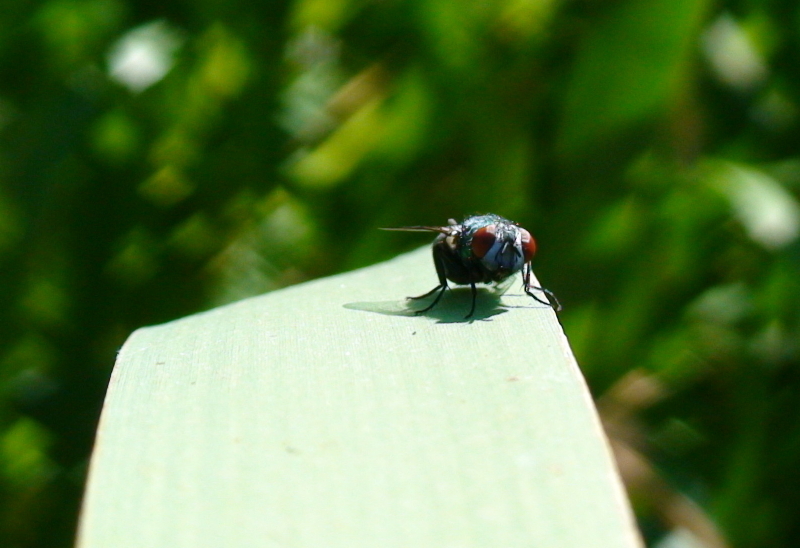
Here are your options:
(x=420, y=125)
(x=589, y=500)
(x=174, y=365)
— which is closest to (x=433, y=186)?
(x=420, y=125)

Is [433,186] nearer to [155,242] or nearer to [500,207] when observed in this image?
[500,207]

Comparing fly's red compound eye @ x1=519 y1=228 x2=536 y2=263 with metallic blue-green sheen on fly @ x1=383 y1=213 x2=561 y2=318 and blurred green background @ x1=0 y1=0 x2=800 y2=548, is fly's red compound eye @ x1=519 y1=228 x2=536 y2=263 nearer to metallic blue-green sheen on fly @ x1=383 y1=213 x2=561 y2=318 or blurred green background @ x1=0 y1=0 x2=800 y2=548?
metallic blue-green sheen on fly @ x1=383 y1=213 x2=561 y2=318

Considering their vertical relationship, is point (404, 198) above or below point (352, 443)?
below

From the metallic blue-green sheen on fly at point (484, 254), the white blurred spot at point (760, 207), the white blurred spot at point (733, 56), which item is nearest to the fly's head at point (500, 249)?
the metallic blue-green sheen on fly at point (484, 254)

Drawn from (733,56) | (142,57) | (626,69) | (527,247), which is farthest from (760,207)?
(142,57)

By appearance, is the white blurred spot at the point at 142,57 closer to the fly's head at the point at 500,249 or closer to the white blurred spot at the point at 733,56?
the fly's head at the point at 500,249

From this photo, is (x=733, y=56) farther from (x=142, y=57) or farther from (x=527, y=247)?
(x=142, y=57)
